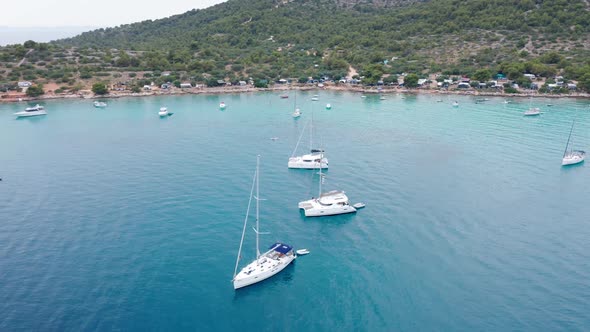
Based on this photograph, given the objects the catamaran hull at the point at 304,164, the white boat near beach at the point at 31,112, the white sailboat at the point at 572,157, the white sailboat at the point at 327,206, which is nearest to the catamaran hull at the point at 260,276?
the white sailboat at the point at 327,206

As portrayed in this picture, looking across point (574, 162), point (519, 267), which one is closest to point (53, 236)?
point (519, 267)

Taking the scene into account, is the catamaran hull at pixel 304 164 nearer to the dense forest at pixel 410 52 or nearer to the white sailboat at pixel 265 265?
the white sailboat at pixel 265 265

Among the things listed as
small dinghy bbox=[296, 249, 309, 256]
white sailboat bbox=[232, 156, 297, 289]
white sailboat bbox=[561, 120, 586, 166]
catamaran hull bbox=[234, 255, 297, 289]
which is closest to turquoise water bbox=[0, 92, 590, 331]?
catamaran hull bbox=[234, 255, 297, 289]

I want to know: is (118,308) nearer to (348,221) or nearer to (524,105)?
(348,221)

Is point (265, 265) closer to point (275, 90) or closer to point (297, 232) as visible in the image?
point (297, 232)

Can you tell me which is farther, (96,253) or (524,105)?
(524,105)

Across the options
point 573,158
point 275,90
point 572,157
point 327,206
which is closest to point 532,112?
point 572,157

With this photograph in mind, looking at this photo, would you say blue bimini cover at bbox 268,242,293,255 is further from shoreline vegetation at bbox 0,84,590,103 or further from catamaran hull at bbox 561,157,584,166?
shoreline vegetation at bbox 0,84,590,103
